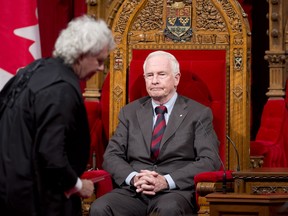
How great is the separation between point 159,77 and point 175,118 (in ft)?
0.87

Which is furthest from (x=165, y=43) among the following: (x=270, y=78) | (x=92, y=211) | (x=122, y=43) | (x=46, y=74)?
(x=46, y=74)

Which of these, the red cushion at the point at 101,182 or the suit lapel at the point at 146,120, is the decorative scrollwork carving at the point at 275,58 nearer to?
the suit lapel at the point at 146,120

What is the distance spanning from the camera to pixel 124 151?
17.1 feet

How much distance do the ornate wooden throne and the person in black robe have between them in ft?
7.15

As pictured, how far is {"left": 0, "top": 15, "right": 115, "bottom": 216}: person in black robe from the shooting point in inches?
133

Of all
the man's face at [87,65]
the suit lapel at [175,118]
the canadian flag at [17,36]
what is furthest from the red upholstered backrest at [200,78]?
the man's face at [87,65]

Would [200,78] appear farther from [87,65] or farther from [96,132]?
[87,65]

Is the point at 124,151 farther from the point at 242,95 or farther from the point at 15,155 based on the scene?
the point at 15,155

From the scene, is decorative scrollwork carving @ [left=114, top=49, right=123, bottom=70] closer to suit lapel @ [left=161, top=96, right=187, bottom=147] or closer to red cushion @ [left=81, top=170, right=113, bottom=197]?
suit lapel @ [left=161, top=96, right=187, bottom=147]

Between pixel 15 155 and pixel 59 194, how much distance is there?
0.81 feet

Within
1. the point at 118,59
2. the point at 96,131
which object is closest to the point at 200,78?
the point at 118,59

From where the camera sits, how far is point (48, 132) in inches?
133

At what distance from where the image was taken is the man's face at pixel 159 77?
5.20 metres

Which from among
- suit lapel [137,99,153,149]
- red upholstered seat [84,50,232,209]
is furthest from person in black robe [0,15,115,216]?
red upholstered seat [84,50,232,209]
